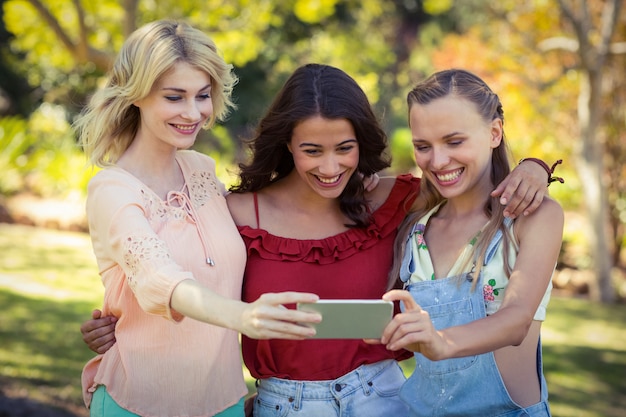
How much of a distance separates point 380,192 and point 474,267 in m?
0.77

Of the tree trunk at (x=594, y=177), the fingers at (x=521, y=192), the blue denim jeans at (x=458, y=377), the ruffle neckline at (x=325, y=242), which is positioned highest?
the tree trunk at (x=594, y=177)

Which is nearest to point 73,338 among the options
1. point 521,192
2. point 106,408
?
point 106,408

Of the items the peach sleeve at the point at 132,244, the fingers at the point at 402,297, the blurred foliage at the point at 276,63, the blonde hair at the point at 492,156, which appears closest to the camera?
the fingers at the point at 402,297

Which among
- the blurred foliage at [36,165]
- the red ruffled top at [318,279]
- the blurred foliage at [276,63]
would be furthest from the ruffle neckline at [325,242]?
the blurred foliage at [36,165]

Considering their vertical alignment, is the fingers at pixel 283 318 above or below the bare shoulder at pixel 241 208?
below

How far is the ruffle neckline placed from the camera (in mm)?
3072

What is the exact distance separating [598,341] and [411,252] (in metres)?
5.83

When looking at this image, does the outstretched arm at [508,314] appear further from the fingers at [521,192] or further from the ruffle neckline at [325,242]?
the ruffle neckline at [325,242]

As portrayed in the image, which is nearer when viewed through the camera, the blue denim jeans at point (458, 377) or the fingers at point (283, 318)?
the fingers at point (283, 318)

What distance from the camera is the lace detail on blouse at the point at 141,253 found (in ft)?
8.10

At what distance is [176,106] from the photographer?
2.85 metres

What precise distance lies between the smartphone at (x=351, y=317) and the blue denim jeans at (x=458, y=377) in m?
0.51

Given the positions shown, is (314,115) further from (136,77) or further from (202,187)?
(136,77)

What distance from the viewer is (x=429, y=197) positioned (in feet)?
10.2
